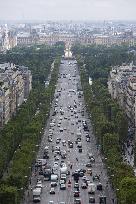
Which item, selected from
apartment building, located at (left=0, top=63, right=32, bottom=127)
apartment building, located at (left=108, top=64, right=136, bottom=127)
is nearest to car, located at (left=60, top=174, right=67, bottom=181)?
apartment building, located at (left=0, top=63, right=32, bottom=127)

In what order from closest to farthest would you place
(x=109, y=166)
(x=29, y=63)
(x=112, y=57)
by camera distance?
(x=109, y=166) → (x=29, y=63) → (x=112, y=57)

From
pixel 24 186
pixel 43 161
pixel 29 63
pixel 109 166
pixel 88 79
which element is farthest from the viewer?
pixel 29 63

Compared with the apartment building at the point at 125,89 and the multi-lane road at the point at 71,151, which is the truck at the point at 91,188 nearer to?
the multi-lane road at the point at 71,151

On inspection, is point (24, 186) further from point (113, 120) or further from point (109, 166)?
point (113, 120)

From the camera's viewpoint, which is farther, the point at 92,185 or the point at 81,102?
the point at 81,102

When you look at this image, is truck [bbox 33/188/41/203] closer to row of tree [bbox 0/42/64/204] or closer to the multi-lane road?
the multi-lane road

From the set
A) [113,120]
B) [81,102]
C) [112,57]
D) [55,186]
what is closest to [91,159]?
[55,186]

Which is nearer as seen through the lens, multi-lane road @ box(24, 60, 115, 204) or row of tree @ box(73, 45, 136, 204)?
row of tree @ box(73, 45, 136, 204)
